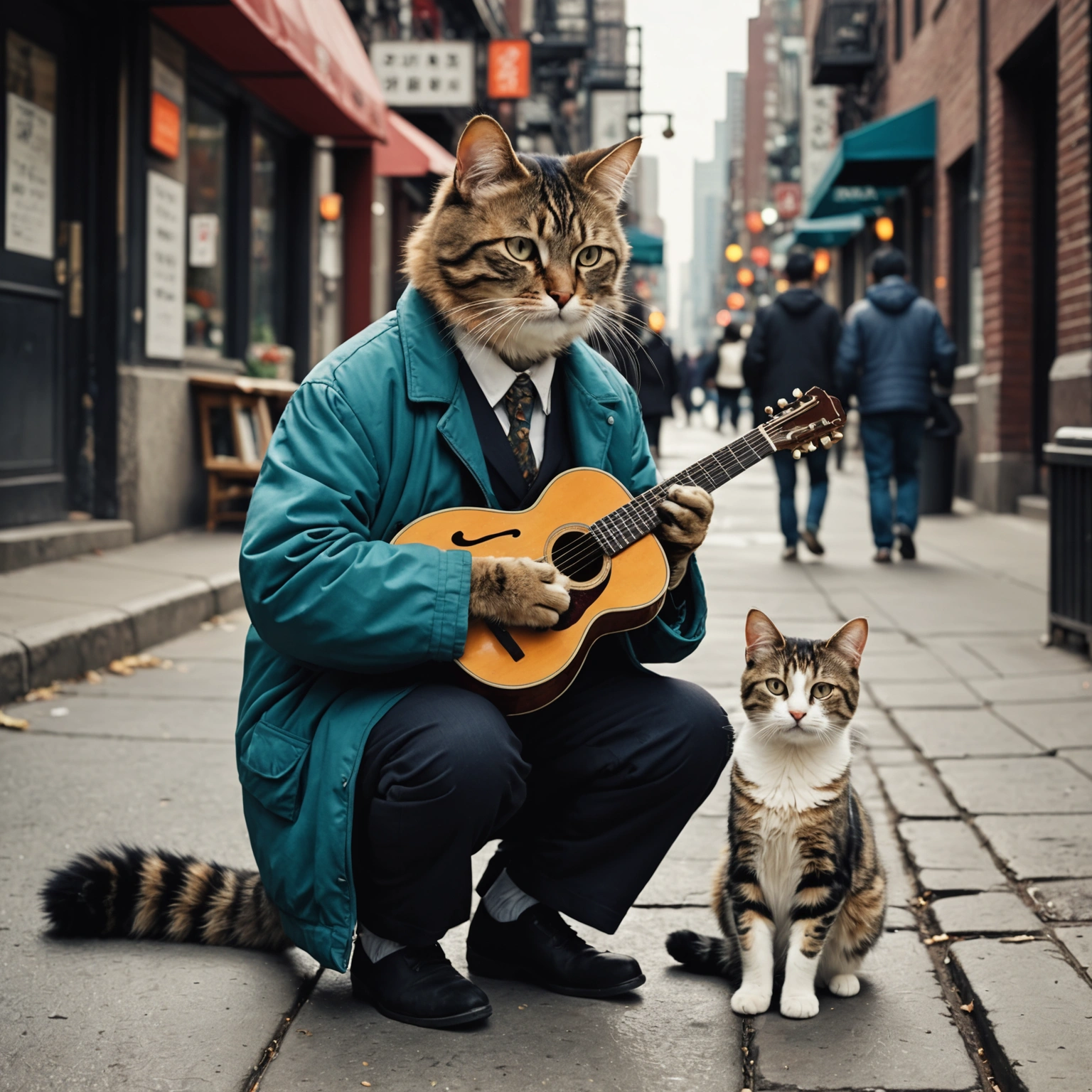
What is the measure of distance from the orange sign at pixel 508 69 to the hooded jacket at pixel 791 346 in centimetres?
1647

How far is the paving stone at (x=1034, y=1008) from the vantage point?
7.89 feet

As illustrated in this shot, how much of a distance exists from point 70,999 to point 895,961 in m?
1.72

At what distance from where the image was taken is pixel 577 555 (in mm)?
2770

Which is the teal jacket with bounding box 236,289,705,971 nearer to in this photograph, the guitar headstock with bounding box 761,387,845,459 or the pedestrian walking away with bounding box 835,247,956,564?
the guitar headstock with bounding box 761,387,845,459

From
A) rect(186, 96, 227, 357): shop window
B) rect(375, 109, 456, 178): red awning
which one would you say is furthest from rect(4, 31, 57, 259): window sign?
rect(375, 109, 456, 178): red awning

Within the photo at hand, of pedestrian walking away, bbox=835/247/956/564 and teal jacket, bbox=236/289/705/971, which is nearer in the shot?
teal jacket, bbox=236/289/705/971

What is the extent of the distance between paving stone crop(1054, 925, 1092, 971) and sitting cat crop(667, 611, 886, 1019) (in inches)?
17.1

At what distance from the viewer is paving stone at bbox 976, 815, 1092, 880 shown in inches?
137

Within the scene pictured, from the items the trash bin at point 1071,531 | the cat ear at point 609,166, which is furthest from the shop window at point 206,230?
the cat ear at point 609,166

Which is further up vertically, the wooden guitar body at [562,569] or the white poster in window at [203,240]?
the white poster in window at [203,240]

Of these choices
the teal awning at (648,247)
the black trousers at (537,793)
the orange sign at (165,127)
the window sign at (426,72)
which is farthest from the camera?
the teal awning at (648,247)

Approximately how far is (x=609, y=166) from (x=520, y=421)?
0.56 meters

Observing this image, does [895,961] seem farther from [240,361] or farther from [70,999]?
[240,361]

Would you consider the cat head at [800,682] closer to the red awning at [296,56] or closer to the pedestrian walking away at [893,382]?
the red awning at [296,56]
